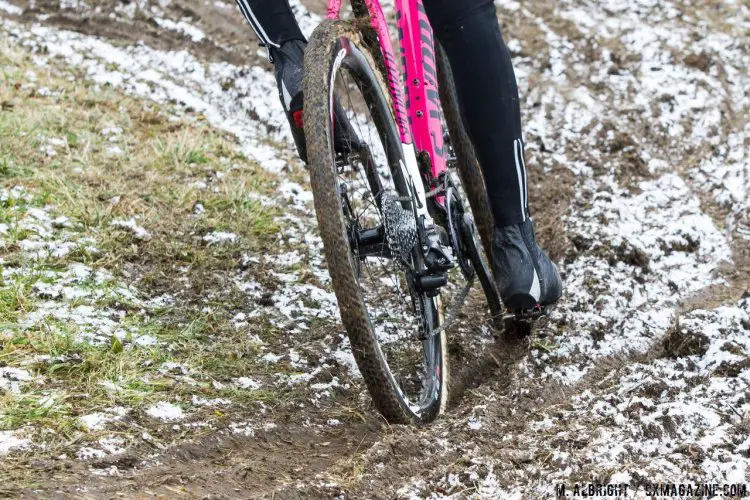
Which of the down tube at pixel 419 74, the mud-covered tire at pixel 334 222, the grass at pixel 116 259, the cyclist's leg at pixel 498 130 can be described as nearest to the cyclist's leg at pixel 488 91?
the cyclist's leg at pixel 498 130

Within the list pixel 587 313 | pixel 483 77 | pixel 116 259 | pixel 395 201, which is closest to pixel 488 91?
pixel 483 77

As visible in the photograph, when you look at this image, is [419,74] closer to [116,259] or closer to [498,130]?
[498,130]

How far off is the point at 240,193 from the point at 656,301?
73.6 inches

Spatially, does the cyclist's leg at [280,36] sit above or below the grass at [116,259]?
above

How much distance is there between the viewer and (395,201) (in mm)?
2391

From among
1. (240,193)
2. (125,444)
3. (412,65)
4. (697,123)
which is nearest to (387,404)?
(125,444)

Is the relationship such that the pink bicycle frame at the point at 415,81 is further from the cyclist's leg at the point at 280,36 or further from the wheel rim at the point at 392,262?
the cyclist's leg at the point at 280,36

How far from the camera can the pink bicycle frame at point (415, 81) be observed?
247cm

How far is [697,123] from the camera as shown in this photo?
4.75m

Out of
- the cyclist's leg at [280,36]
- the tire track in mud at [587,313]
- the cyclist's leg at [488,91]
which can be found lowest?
the tire track in mud at [587,313]

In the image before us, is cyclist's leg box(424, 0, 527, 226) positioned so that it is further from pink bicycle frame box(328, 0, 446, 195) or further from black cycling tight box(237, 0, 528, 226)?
pink bicycle frame box(328, 0, 446, 195)

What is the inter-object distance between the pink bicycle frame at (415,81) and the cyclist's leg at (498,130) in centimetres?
11

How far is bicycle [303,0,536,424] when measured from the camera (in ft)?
6.48

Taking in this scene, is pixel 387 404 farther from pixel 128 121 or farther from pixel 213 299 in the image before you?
pixel 128 121
